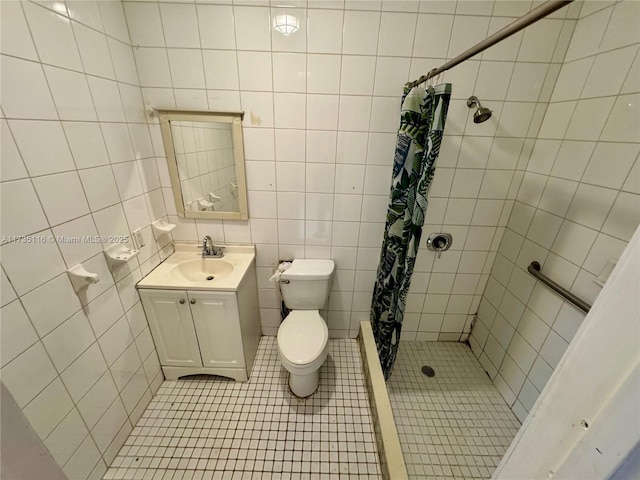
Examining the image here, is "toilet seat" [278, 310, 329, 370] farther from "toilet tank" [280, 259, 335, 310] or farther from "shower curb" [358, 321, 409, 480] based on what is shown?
"shower curb" [358, 321, 409, 480]

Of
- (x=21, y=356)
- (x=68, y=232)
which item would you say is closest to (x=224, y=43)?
(x=68, y=232)

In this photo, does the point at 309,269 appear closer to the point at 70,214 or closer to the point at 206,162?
the point at 206,162

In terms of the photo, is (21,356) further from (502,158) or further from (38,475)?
(502,158)

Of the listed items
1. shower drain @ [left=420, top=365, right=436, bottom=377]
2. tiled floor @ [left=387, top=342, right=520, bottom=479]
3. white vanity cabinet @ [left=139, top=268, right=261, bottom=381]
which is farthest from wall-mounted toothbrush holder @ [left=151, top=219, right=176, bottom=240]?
shower drain @ [left=420, top=365, right=436, bottom=377]

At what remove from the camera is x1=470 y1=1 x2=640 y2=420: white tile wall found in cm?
114

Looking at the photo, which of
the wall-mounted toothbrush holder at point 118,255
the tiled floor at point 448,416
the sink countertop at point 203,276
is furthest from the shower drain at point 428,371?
the wall-mounted toothbrush holder at point 118,255

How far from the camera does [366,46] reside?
4.61ft

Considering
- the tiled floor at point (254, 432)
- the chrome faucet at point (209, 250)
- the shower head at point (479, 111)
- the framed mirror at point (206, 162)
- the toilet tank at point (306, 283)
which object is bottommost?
the tiled floor at point (254, 432)

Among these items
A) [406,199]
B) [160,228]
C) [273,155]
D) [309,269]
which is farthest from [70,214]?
[406,199]

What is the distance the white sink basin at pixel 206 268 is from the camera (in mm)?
1758

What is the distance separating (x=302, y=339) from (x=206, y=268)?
843mm

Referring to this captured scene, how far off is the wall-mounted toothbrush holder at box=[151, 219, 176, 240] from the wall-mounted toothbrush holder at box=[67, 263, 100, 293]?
1.73 feet

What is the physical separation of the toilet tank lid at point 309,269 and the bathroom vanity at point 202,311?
30 cm

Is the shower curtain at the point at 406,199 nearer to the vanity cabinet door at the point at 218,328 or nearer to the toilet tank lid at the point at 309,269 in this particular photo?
the toilet tank lid at the point at 309,269
